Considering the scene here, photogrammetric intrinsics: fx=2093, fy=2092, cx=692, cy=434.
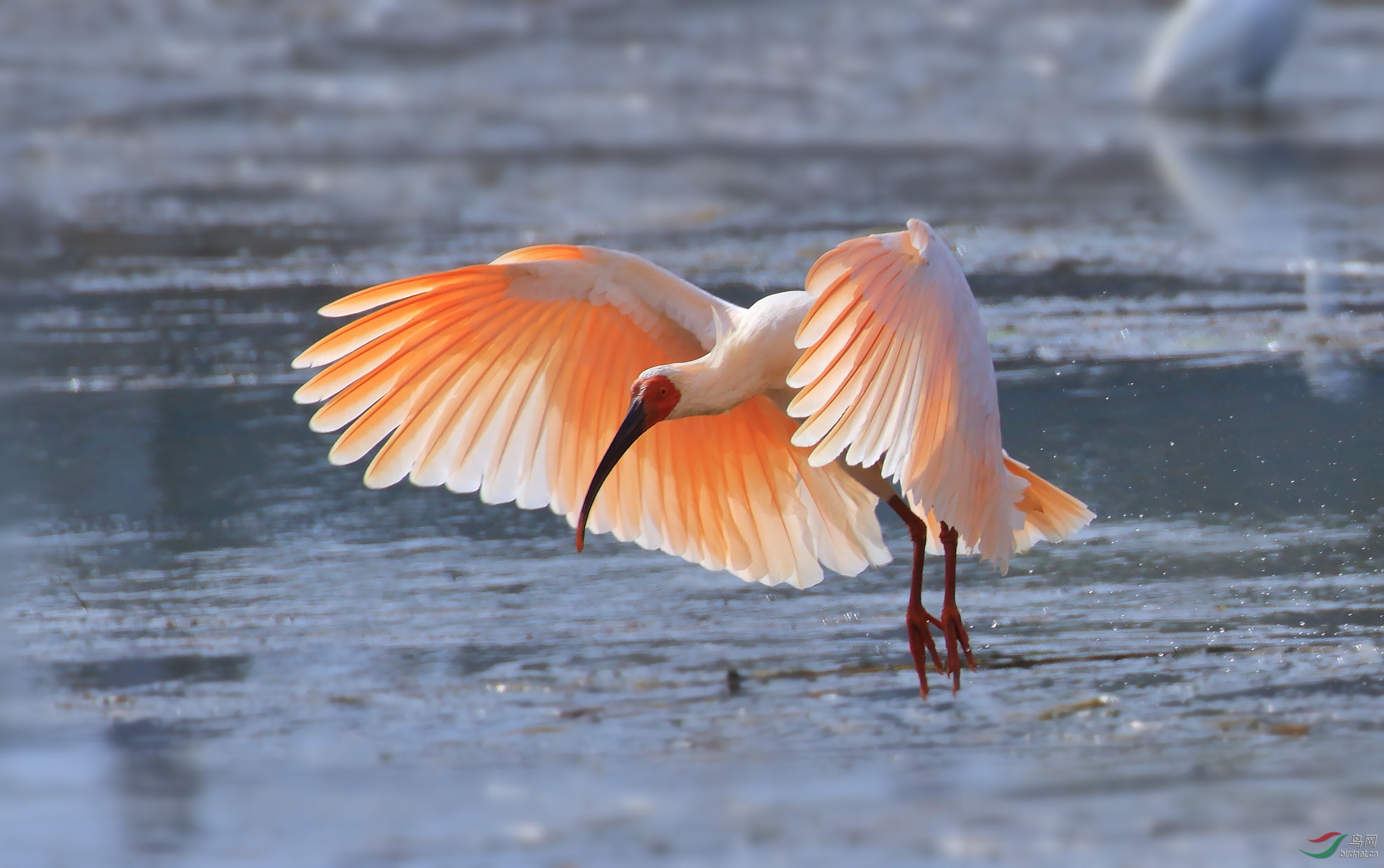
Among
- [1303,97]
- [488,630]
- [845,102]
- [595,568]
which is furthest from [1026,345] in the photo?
[1303,97]

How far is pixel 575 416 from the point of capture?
523 cm

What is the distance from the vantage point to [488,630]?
5.42 meters

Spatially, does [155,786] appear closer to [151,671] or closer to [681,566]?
[151,671]

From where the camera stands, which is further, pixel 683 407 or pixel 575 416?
pixel 575 416

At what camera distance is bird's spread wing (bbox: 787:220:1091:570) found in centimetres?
401

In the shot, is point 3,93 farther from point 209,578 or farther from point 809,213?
point 209,578

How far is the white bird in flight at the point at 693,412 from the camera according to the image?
165 inches

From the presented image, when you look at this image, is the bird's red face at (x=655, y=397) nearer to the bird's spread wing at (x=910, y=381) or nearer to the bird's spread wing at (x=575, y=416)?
the bird's spread wing at (x=575, y=416)

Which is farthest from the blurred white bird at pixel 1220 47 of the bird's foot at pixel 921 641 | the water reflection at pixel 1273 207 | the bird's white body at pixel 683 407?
the bird's foot at pixel 921 641

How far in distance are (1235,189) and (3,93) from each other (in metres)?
9.20

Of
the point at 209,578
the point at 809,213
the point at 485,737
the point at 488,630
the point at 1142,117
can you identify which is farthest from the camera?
the point at 1142,117

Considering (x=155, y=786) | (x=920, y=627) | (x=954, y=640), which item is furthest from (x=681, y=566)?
(x=155, y=786)

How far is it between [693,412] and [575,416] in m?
0.48

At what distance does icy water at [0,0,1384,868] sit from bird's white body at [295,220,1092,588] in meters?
0.32
